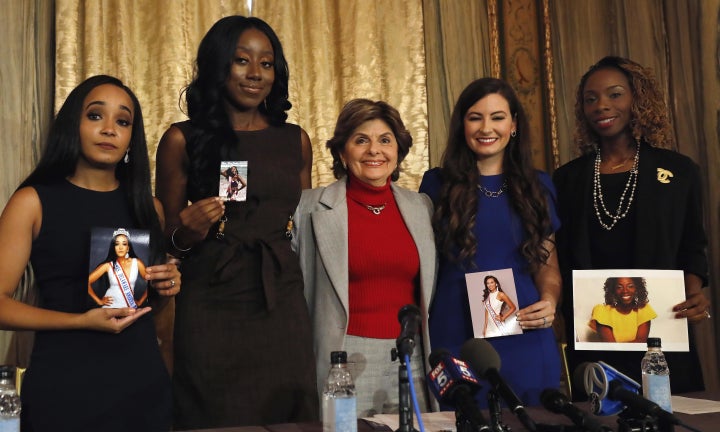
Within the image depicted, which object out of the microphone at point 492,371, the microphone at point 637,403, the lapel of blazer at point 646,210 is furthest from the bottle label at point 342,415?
the lapel of blazer at point 646,210

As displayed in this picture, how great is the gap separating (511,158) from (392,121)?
1.76ft

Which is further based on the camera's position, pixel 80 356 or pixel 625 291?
pixel 625 291

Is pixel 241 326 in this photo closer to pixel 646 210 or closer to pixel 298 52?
pixel 646 210

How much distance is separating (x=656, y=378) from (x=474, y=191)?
108cm

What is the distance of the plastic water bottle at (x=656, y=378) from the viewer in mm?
2500

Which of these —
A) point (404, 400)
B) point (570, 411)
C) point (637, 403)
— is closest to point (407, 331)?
point (404, 400)

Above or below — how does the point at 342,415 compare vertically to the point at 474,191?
below

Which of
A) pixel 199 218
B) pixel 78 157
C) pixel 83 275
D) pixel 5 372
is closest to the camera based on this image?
pixel 5 372

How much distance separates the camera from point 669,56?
5.04 m

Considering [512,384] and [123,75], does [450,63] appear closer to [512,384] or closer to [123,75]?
[123,75]

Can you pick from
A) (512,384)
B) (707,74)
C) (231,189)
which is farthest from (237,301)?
(707,74)

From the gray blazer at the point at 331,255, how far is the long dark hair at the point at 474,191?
0.27ft

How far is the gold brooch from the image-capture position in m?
3.65

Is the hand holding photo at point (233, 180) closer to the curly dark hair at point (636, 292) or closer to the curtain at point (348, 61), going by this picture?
the curly dark hair at point (636, 292)
